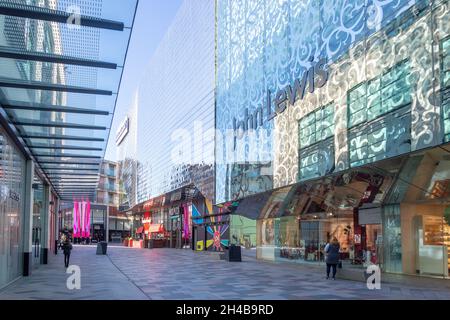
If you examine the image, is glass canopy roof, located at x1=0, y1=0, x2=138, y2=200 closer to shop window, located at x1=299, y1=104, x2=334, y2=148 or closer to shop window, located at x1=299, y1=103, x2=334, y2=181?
shop window, located at x1=299, y1=103, x2=334, y2=181

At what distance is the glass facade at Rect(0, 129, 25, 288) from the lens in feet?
52.2

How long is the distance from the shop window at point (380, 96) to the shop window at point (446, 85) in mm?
1513

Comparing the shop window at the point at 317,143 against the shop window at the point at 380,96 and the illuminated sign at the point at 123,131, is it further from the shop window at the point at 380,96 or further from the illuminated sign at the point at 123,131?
the illuminated sign at the point at 123,131

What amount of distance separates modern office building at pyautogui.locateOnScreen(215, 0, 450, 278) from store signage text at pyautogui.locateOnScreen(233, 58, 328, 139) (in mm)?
90

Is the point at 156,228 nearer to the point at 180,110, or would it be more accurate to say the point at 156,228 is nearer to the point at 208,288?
the point at 180,110

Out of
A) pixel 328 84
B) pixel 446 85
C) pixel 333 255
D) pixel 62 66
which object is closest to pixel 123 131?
pixel 328 84

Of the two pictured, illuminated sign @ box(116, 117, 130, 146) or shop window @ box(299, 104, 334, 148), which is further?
illuminated sign @ box(116, 117, 130, 146)

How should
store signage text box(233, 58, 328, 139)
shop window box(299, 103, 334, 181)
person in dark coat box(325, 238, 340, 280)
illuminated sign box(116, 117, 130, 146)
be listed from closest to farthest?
person in dark coat box(325, 238, 340, 280)
shop window box(299, 103, 334, 181)
store signage text box(233, 58, 328, 139)
illuminated sign box(116, 117, 130, 146)

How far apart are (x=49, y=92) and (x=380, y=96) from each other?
10.5 meters

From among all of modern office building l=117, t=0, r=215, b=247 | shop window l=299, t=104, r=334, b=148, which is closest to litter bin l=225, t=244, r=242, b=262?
modern office building l=117, t=0, r=215, b=247

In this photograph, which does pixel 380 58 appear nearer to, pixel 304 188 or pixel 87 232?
pixel 304 188

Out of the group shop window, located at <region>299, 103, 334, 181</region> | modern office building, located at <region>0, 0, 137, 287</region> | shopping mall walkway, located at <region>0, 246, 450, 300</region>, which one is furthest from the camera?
shop window, located at <region>299, 103, 334, 181</region>

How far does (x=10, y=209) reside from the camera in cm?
1703
